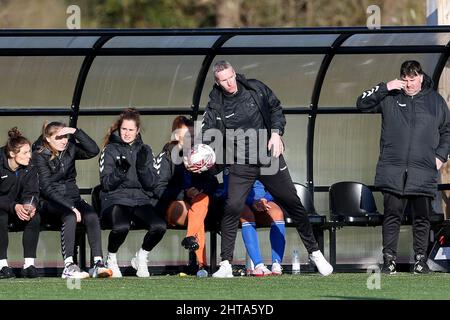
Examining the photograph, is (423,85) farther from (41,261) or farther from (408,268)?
(41,261)

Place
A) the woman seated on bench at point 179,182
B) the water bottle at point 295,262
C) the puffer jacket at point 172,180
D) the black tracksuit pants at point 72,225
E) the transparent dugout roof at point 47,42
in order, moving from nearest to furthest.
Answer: the black tracksuit pants at point 72,225 < the woman seated on bench at point 179,182 < the puffer jacket at point 172,180 < the water bottle at point 295,262 < the transparent dugout roof at point 47,42

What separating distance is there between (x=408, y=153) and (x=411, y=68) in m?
0.81

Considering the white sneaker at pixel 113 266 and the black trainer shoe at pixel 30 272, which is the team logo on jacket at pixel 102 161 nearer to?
the white sneaker at pixel 113 266

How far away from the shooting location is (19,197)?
1478 centimetres

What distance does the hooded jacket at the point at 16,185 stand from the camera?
578 inches

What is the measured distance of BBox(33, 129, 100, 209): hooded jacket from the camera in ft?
48.4

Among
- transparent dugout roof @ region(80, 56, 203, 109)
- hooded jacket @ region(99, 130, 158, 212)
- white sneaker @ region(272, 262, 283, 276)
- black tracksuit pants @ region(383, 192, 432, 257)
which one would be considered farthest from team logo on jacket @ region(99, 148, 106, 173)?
black tracksuit pants @ region(383, 192, 432, 257)

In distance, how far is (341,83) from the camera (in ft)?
53.9

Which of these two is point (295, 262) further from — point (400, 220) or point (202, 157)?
point (202, 157)

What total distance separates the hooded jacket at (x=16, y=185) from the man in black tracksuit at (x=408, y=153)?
3.20 meters

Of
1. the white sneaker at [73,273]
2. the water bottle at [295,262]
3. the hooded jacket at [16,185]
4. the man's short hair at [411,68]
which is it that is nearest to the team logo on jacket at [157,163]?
the hooded jacket at [16,185]

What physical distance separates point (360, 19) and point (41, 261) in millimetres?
15120
